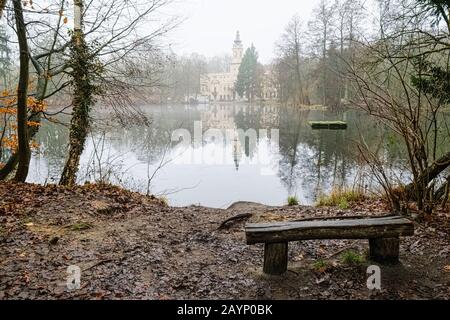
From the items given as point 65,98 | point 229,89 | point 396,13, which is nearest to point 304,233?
point 396,13

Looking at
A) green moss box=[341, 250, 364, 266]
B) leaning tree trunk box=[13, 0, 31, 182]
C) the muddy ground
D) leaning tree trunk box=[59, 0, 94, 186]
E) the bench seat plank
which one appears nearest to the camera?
the muddy ground

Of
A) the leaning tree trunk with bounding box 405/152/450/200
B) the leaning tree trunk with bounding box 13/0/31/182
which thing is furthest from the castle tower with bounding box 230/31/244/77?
the leaning tree trunk with bounding box 405/152/450/200

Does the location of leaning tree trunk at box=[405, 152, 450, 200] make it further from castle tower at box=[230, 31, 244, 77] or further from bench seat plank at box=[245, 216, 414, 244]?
castle tower at box=[230, 31, 244, 77]

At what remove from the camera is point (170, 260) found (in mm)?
4645

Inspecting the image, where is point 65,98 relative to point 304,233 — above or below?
above

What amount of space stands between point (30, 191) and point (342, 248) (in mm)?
6258

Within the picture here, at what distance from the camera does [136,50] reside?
9492mm

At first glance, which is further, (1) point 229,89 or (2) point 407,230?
(1) point 229,89

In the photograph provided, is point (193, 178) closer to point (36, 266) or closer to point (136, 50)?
Answer: point (136, 50)

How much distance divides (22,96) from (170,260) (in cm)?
563

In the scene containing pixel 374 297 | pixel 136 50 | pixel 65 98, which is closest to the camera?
pixel 374 297

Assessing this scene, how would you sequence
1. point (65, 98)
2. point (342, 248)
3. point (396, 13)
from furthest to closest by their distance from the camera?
point (65, 98) < point (396, 13) < point (342, 248)

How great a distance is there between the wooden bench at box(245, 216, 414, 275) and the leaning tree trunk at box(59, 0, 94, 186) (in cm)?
705

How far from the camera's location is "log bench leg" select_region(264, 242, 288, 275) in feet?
13.4
